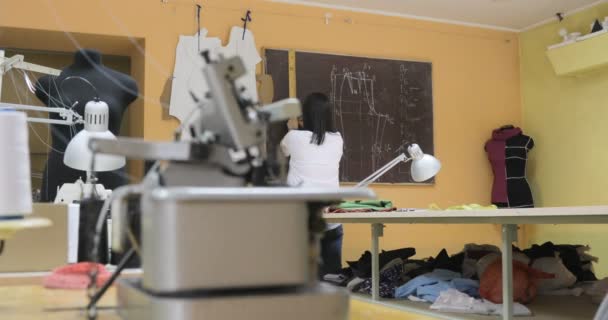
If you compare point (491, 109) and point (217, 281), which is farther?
point (491, 109)

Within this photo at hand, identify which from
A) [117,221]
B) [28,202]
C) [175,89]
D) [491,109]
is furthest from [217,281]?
[491,109]

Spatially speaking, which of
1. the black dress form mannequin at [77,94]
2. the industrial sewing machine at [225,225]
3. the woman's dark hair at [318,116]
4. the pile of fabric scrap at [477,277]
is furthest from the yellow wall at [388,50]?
the industrial sewing machine at [225,225]

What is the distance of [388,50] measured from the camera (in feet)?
19.0

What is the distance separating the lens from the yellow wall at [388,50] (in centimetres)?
486

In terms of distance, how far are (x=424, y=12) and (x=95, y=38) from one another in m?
2.72

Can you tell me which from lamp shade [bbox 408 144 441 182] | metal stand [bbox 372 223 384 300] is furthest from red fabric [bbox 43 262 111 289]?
metal stand [bbox 372 223 384 300]

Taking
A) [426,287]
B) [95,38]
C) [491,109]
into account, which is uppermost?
[95,38]

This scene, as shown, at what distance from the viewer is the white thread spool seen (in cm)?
102

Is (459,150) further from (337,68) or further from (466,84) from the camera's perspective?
(337,68)

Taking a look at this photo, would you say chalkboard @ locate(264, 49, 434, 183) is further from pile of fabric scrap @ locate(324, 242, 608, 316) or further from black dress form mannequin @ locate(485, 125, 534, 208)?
pile of fabric scrap @ locate(324, 242, 608, 316)

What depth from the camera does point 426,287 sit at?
3.47m

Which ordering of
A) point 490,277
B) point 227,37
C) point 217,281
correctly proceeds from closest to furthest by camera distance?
point 217,281, point 490,277, point 227,37

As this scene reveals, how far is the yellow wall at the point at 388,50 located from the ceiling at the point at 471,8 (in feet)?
0.26

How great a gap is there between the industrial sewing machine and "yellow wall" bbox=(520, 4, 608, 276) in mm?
5336
